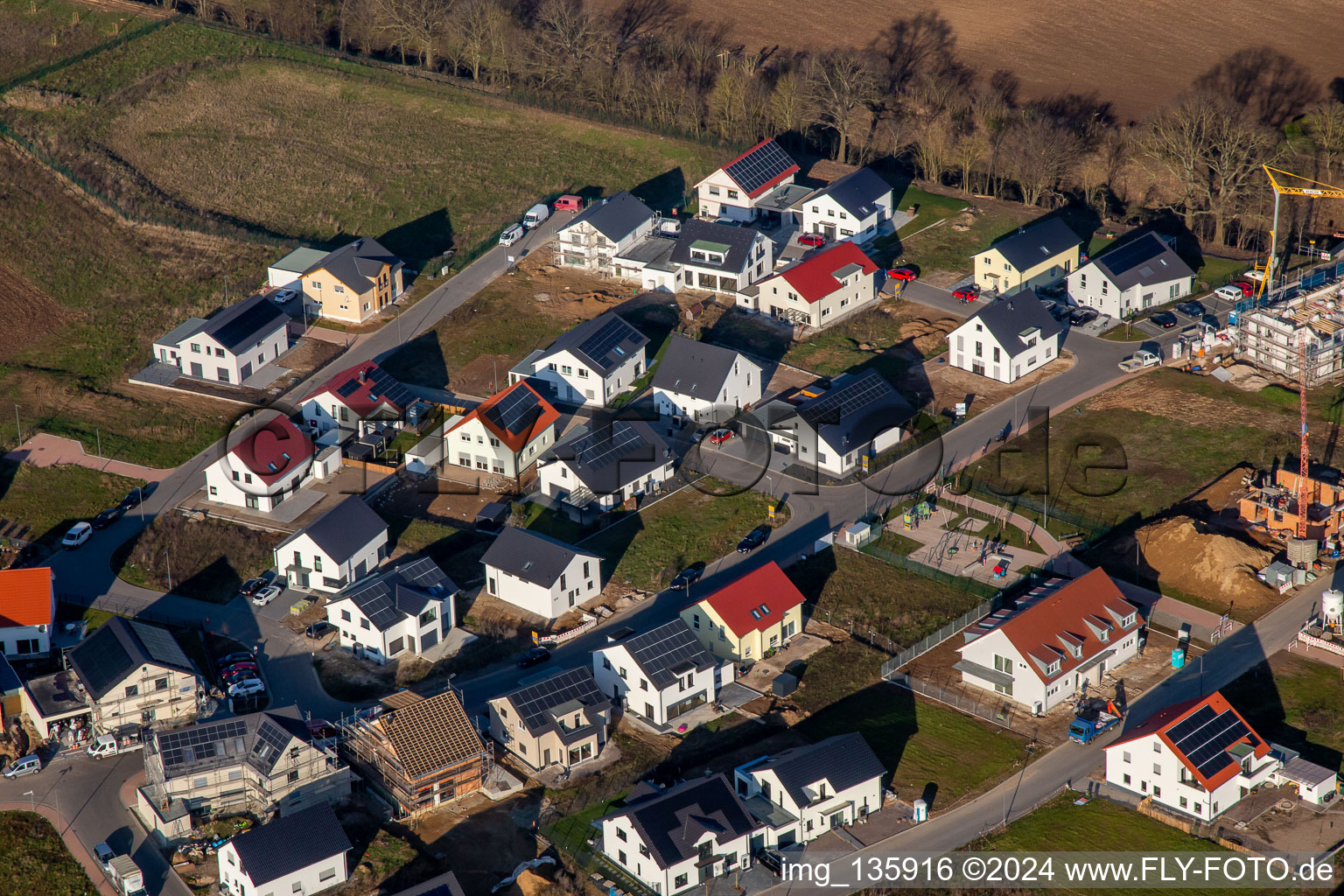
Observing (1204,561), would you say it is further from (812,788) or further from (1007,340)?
(812,788)

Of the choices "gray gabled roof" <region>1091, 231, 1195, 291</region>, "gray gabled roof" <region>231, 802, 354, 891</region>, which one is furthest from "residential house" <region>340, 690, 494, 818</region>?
"gray gabled roof" <region>1091, 231, 1195, 291</region>

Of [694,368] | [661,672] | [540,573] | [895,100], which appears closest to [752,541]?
[540,573]

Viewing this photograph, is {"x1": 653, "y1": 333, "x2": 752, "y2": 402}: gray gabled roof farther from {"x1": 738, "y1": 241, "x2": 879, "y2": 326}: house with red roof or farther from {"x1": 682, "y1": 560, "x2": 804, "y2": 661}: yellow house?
{"x1": 682, "y1": 560, "x2": 804, "y2": 661}: yellow house

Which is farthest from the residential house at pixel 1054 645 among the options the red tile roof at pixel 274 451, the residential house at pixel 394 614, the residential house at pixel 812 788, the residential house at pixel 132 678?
the red tile roof at pixel 274 451

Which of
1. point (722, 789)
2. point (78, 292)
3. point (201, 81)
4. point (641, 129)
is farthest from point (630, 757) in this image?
point (201, 81)

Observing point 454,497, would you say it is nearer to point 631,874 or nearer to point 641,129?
point 631,874

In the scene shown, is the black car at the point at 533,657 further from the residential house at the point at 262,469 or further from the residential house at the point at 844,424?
the residential house at the point at 844,424

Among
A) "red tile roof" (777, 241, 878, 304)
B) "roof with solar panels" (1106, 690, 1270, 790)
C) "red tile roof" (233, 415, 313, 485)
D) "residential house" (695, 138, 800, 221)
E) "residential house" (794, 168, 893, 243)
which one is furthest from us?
"residential house" (695, 138, 800, 221)
